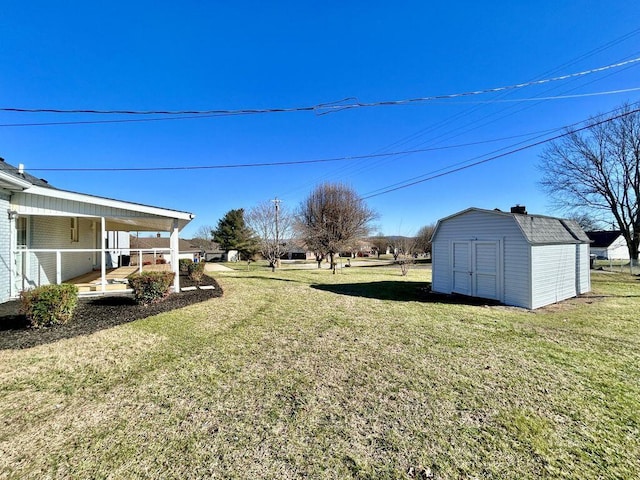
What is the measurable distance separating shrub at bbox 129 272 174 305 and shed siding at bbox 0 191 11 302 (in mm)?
2911

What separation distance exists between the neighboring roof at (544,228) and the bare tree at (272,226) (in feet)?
51.4

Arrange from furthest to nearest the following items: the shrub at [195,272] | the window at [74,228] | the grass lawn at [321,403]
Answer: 1. the shrub at [195,272]
2. the window at [74,228]
3. the grass lawn at [321,403]

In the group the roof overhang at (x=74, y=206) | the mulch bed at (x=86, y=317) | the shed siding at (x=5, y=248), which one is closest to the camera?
the mulch bed at (x=86, y=317)

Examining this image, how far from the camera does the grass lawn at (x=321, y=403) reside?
93.0 inches

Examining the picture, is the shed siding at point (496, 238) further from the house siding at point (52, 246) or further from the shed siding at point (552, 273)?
the house siding at point (52, 246)

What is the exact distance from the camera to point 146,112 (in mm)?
8031

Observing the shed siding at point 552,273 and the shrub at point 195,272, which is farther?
the shrub at point 195,272

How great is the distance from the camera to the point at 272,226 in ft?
87.1

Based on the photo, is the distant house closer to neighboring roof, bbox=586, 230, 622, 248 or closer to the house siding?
neighboring roof, bbox=586, 230, 622, 248

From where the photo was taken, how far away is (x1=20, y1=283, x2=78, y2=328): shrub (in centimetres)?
533

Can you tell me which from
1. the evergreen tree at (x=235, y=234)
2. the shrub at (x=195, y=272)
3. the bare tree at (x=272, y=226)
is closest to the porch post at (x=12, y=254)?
the shrub at (x=195, y=272)

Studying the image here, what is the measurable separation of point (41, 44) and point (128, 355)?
10.1 metres

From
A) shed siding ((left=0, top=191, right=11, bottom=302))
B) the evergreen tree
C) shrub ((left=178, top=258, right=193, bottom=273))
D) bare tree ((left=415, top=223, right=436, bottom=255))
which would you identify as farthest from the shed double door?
the evergreen tree

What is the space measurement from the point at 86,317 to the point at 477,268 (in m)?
11.6
